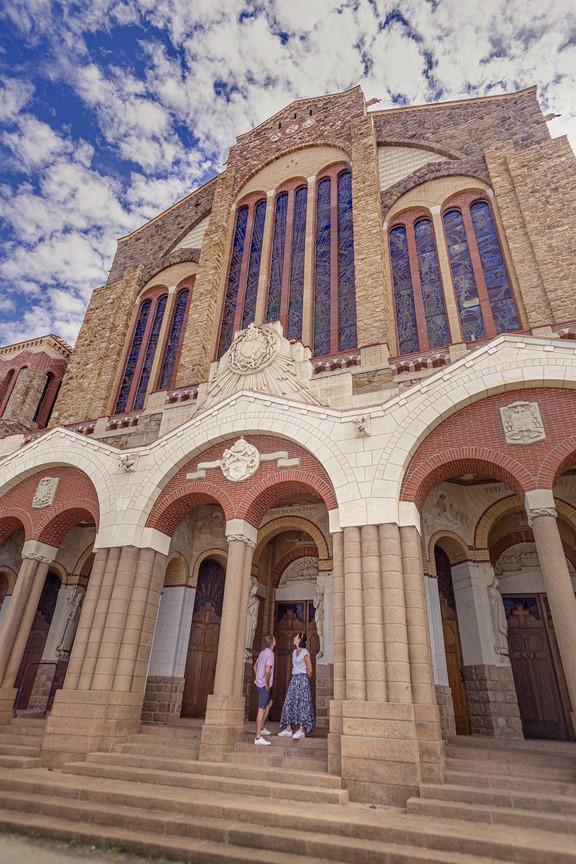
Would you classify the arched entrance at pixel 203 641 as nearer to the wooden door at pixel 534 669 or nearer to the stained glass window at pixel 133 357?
the wooden door at pixel 534 669

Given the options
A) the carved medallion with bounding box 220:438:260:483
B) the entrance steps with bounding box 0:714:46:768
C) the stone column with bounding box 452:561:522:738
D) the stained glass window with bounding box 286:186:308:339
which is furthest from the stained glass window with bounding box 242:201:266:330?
the entrance steps with bounding box 0:714:46:768

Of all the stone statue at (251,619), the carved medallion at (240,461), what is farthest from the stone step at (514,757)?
the carved medallion at (240,461)

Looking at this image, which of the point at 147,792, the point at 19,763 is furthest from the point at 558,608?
the point at 19,763

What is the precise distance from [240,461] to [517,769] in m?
6.43

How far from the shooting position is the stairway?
457cm

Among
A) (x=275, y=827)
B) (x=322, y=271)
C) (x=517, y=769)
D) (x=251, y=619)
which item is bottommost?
(x=275, y=827)

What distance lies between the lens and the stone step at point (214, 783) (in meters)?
5.95

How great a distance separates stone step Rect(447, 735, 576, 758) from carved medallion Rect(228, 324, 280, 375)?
801 centimetres

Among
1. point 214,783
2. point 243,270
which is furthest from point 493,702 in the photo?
point 243,270

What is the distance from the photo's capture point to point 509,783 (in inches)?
226

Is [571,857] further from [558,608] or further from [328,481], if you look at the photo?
[328,481]

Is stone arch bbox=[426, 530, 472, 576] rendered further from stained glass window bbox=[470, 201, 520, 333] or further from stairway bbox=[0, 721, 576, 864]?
stained glass window bbox=[470, 201, 520, 333]

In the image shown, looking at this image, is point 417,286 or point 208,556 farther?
point 417,286

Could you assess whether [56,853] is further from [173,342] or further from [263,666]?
[173,342]
